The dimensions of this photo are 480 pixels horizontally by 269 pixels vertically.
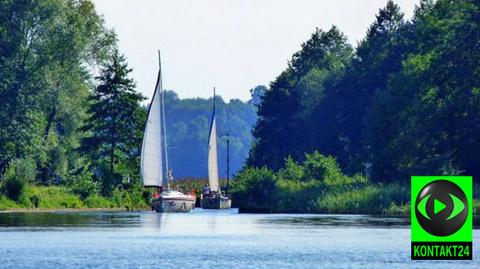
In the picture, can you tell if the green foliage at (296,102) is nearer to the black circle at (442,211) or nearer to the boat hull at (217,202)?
the boat hull at (217,202)

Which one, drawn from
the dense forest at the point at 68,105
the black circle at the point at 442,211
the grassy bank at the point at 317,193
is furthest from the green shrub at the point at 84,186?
the black circle at the point at 442,211

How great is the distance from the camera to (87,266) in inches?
1907

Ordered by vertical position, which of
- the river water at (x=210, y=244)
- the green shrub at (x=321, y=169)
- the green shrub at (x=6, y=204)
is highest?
the green shrub at (x=321, y=169)

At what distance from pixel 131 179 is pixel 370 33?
183ft

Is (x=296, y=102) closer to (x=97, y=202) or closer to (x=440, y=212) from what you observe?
(x=97, y=202)

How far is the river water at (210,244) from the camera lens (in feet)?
167

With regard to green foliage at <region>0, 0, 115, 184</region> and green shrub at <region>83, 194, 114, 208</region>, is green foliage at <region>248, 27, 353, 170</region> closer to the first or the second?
green foliage at <region>0, 0, 115, 184</region>

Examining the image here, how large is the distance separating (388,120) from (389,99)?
9.76 feet

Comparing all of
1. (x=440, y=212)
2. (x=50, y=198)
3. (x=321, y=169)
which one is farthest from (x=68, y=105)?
(x=440, y=212)

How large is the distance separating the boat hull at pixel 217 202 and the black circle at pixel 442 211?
318ft

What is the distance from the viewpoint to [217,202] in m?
128

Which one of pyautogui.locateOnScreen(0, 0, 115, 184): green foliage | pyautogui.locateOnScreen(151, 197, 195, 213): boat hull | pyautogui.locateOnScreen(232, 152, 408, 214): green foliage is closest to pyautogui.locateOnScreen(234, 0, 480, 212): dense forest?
pyautogui.locateOnScreen(232, 152, 408, 214): green foliage

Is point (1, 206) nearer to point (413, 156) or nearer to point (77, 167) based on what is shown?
point (77, 167)

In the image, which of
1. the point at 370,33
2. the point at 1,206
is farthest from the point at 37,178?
the point at 370,33
